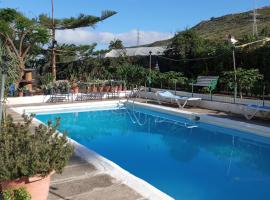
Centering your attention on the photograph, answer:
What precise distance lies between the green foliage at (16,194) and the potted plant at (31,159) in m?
0.05

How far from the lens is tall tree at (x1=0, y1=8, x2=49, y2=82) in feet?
46.8

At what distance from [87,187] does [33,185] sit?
3.20 feet

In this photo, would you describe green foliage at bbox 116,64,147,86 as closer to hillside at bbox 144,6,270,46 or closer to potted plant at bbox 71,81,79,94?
potted plant at bbox 71,81,79,94

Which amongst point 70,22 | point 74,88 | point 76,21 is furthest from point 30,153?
point 76,21

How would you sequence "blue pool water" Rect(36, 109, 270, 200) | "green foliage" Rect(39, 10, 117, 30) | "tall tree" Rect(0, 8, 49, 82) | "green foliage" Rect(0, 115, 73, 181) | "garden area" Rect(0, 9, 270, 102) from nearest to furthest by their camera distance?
"green foliage" Rect(0, 115, 73, 181)
"blue pool water" Rect(36, 109, 270, 200)
"garden area" Rect(0, 9, 270, 102)
"tall tree" Rect(0, 8, 49, 82)
"green foliage" Rect(39, 10, 117, 30)

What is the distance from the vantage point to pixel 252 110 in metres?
9.55

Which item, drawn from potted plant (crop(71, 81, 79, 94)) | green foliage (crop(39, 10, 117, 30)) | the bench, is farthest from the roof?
the bench

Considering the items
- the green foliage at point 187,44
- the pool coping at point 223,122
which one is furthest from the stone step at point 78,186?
the green foliage at point 187,44

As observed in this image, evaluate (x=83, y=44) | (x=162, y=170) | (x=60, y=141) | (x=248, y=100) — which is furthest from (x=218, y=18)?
(x=60, y=141)

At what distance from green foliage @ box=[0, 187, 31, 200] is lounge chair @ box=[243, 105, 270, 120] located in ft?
24.2

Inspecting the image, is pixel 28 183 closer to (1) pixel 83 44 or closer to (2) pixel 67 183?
(2) pixel 67 183

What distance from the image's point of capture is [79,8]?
60.2ft

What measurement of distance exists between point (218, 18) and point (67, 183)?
43.7 meters

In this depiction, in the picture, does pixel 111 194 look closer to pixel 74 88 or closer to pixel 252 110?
pixel 252 110
